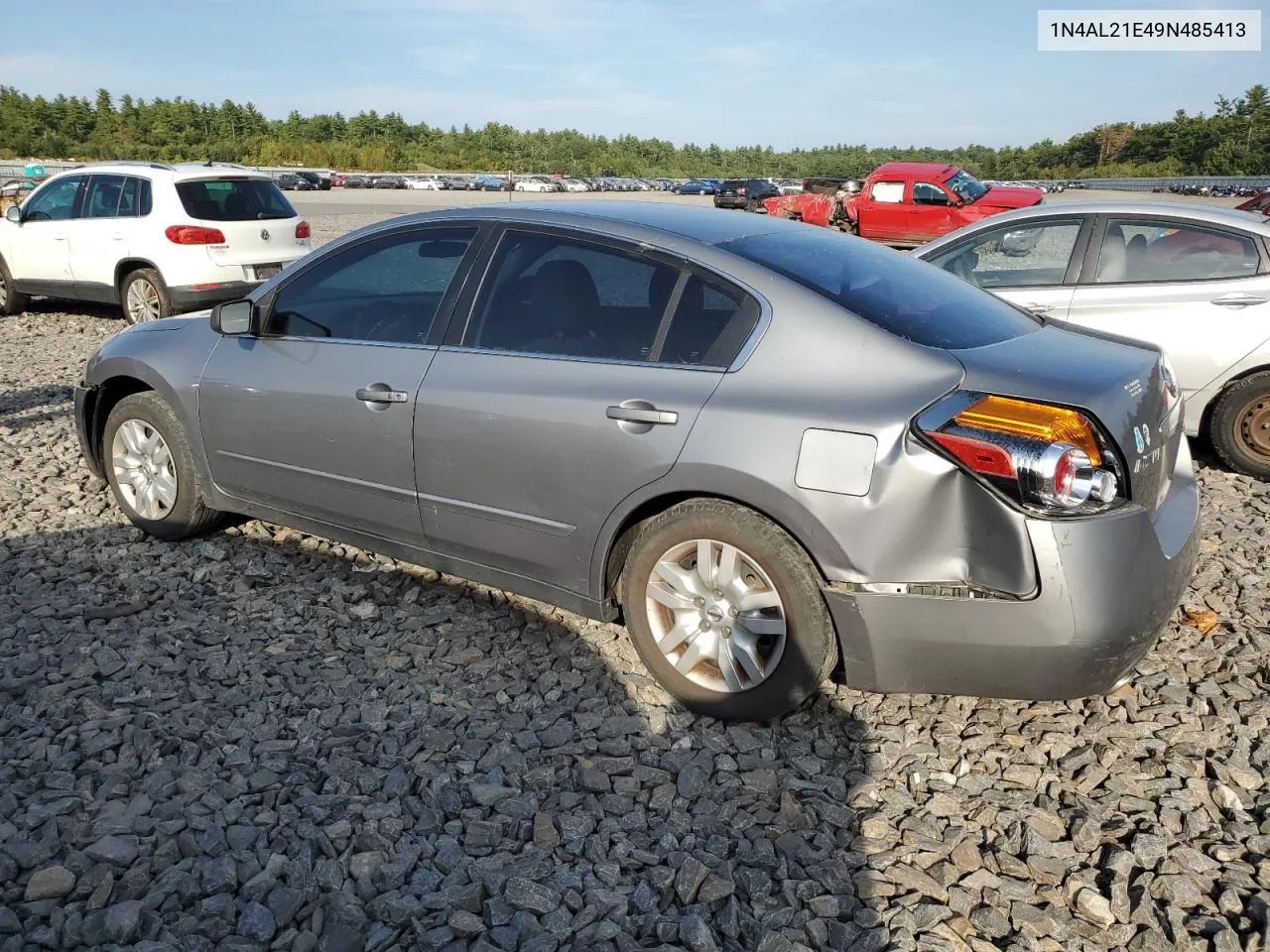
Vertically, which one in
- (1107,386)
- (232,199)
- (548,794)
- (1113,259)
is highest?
(232,199)

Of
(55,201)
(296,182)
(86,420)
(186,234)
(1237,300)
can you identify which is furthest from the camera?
(296,182)

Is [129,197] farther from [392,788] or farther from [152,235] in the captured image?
[392,788]

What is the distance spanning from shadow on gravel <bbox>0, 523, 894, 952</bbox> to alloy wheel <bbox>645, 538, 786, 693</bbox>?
0.69 ft

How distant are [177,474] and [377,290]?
1381 mm

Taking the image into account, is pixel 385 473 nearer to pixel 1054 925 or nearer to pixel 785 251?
pixel 785 251

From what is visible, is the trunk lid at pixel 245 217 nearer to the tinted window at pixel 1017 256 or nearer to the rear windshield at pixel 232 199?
Answer: the rear windshield at pixel 232 199

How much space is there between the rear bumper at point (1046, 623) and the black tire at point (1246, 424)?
354 centimetres

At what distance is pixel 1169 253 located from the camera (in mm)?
6223

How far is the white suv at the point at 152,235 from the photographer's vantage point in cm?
1062

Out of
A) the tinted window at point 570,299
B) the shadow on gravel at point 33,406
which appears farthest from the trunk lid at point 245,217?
the tinted window at point 570,299

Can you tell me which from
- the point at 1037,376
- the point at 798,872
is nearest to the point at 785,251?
the point at 1037,376

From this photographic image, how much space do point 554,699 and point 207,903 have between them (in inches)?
51.5

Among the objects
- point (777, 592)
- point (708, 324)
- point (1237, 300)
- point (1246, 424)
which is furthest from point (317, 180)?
point (777, 592)

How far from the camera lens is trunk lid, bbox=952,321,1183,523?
286 centimetres
